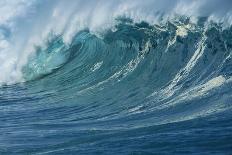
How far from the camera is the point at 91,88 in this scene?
16.8 m

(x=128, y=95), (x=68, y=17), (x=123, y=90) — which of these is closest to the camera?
(x=128, y=95)

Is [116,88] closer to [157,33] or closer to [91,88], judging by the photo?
[91,88]

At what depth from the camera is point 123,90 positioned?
1559 centimetres

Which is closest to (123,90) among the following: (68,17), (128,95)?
(128,95)

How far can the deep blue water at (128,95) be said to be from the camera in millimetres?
10688

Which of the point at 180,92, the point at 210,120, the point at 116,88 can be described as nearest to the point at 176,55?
the point at 116,88

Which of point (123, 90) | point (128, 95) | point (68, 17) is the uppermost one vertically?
point (68, 17)

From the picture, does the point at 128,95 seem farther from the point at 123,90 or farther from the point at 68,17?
the point at 68,17

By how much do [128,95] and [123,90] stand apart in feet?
2.33

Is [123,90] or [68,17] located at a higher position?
[68,17]

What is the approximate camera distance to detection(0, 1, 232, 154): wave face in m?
10.8

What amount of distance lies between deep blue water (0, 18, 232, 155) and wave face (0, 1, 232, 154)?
2 centimetres

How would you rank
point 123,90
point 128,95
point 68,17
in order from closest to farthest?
point 128,95
point 123,90
point 68,17

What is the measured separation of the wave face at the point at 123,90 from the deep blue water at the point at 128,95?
0.02 metres
